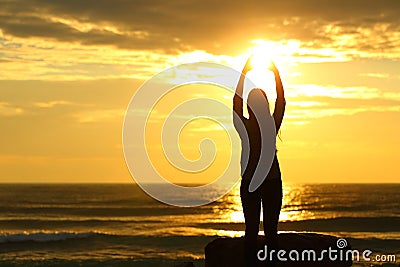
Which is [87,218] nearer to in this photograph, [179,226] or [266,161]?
[179,226]

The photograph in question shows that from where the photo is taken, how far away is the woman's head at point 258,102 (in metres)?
8.75

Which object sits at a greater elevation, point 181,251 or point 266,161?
point 266,161

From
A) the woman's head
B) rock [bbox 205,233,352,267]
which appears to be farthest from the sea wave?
the woman's head

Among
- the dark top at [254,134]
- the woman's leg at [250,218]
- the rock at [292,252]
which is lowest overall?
the rock at [292,252]

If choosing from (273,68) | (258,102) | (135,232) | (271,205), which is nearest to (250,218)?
(271,205)

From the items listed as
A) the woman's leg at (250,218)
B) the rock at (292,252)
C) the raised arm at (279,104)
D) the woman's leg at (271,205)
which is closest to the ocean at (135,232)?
the rock at (292,252)

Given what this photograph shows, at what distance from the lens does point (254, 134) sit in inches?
353

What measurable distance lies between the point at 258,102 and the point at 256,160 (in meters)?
0.76

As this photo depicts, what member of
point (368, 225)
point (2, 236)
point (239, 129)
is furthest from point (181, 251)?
point (239, 129)

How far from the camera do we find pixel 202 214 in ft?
197

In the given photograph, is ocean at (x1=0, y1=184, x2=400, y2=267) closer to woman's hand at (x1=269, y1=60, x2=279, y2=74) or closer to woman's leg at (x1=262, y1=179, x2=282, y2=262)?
woman's leg at (x1=262, y1=179, x2=282, y2=262)

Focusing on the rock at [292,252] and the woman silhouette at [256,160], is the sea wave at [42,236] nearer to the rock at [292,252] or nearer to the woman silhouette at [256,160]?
the rock at [292,252]

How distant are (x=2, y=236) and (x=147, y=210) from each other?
23208mm

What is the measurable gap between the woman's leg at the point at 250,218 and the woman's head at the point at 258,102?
0.95 meters
